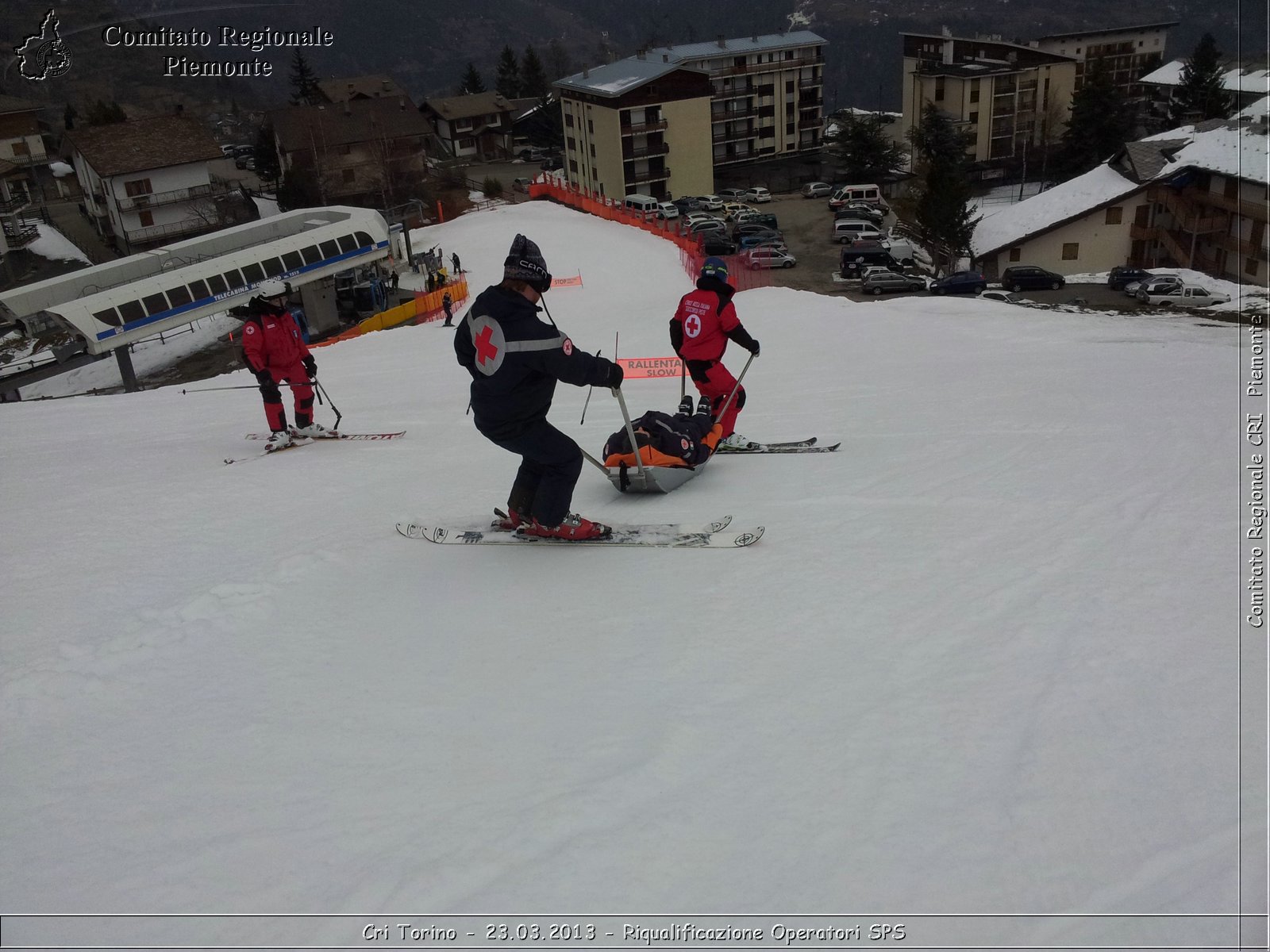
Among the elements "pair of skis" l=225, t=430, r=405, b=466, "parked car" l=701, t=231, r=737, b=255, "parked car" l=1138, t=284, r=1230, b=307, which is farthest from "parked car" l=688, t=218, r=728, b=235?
"pair of skis" l=225, t=430, r=405, b=466

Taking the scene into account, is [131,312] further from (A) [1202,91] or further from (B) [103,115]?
(A) [1202,91]

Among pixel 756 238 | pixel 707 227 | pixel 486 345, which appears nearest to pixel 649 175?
pixel 707 227

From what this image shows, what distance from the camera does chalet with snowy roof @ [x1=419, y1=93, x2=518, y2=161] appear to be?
212ft

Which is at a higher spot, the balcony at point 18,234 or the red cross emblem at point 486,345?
the balcony at point 18,234

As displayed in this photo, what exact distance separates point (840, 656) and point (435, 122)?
71189 mm

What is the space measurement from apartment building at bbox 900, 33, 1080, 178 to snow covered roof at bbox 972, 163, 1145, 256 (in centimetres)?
2077

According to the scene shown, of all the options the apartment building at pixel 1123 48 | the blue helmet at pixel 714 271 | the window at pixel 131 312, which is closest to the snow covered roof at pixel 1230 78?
the apartment building at pixel 1123 48

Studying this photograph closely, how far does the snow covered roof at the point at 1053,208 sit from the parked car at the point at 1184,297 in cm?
816

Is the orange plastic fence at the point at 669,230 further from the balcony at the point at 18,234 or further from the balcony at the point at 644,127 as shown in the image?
the balcony at the point at 18,234

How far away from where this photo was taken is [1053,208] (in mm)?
34812

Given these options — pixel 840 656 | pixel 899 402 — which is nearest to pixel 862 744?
pixel 840 656

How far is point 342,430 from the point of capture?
941 cm

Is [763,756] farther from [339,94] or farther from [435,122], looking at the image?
[339,94]

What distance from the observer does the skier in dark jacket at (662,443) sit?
5.89 metres
